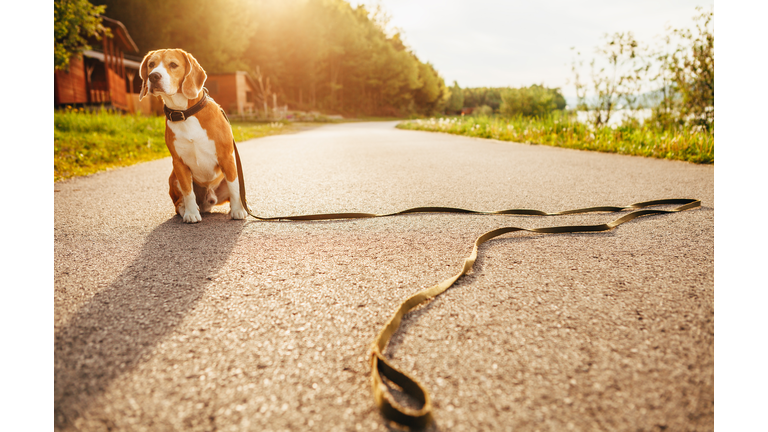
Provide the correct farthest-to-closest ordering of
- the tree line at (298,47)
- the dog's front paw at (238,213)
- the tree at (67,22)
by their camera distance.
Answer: the tree line at (298,47) < the tree at (67,22) < the dog's front paw at (238,213)

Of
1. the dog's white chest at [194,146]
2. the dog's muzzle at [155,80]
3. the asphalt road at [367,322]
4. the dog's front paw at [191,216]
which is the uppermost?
the dog's muzzle at [155,80]

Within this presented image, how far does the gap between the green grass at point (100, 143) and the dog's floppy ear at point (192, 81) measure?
339cm

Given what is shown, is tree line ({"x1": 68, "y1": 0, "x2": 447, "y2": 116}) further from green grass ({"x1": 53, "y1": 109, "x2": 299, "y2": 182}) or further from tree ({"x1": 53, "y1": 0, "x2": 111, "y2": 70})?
green grass ({"x1": 53, "y1": 109, "x2": 299, "y2": 182})

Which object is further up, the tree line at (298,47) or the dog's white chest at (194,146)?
the tree line at (298,47)

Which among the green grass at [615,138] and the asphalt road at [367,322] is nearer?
the asphalt road at [367,322]

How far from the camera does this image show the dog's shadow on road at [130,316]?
1290 millimetres

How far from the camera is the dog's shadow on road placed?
1.29 m

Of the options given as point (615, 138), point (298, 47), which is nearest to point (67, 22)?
point (615, 138)

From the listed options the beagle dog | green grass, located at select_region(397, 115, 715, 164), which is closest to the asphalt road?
the beagle dog

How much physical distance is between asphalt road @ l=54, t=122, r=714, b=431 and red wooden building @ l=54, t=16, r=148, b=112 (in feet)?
62.7

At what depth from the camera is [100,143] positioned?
810cm

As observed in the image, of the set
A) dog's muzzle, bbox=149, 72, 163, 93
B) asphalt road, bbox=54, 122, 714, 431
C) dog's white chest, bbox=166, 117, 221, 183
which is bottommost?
asphalt road, bbox=54, 122, 714, 431

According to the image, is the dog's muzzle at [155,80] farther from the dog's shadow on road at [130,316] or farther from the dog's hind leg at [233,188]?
the dog's shadow on road at [130,316]

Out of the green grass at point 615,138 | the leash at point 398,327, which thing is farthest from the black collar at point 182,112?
the green grass at point 615,138
